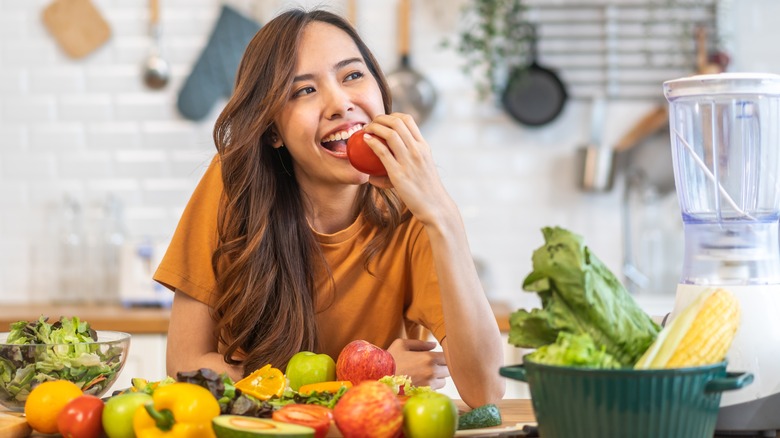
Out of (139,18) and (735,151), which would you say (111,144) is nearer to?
(139,18)

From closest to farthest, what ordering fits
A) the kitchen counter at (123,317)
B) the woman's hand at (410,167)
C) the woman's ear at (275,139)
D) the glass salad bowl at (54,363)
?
the glass salad bowl at (54,363) → the woman's hand at (410,167) → the woman's ear at (275,139) → the kitchen counter at (123,317)

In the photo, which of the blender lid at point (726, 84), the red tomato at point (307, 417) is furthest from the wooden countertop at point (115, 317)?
the blender lid at point (726, 84)

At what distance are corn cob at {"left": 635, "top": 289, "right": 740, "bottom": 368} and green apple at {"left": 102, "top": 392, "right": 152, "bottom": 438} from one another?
0.58m

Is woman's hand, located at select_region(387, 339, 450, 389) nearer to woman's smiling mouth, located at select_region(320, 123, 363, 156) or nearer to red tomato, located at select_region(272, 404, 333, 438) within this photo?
woman's smiling mouth, located at select_region(320, 123, 363, 156)

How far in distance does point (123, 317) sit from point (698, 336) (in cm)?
243

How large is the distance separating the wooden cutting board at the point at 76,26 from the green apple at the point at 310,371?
2712 millimetres

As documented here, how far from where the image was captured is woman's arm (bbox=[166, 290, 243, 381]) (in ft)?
6.25

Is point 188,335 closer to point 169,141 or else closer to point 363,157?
point 363,157

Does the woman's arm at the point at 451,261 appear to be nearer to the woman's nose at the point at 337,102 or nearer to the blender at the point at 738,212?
the woman's nose at the point at 337,102

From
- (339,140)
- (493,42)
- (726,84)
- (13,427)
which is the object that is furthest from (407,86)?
(13,427)

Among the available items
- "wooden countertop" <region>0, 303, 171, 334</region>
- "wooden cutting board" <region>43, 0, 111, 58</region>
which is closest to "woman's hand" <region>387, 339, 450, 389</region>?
"wooden countertop" <region>0, 303, 171, 334</region>

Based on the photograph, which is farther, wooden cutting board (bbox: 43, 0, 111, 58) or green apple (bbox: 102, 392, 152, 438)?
wooden cutting board (bbox: 43, 0, 111, 58)

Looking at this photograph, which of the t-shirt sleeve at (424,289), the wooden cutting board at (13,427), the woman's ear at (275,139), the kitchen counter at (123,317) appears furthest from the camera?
the kitchen counter at (123,317)

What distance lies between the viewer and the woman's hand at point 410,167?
5.31ft
